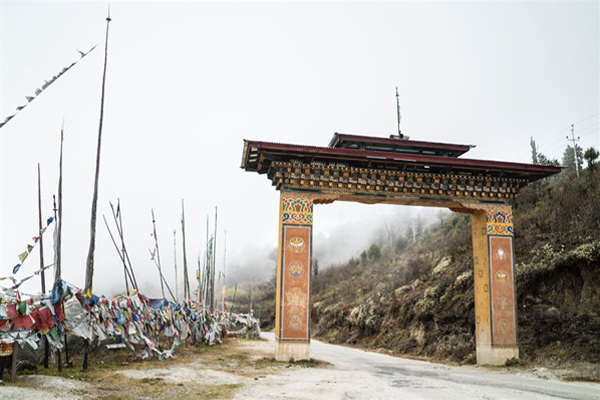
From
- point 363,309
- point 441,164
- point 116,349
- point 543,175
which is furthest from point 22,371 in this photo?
point 363,309

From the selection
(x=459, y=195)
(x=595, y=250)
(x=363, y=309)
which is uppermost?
(x=459, y=195)

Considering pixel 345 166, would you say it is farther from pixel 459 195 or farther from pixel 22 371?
pixel 22 371

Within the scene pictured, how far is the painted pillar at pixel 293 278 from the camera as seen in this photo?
43.8 ft

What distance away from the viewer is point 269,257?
106 meters

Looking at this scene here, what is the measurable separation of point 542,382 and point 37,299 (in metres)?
10.6

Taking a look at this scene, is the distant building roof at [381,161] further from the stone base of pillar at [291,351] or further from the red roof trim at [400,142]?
the stone base of pillar at [291,351]

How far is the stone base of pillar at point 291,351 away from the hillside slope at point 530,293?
653cm

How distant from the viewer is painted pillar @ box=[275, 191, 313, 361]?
1336cm

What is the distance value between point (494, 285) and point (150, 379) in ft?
35.6

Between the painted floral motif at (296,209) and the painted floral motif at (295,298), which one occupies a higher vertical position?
the painted floral motif at (296,209)

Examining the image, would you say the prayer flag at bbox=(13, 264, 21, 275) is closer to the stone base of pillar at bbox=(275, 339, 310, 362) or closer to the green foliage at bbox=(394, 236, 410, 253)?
the stone base of pillar at bbox=(275, 339, 310, 362)

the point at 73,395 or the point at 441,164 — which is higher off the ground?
the point at 441,164

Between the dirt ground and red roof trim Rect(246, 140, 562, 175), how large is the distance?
19.9 ft

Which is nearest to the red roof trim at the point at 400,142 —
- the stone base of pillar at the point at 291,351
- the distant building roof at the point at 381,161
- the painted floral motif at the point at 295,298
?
the distant building roof at the point at 381,161
